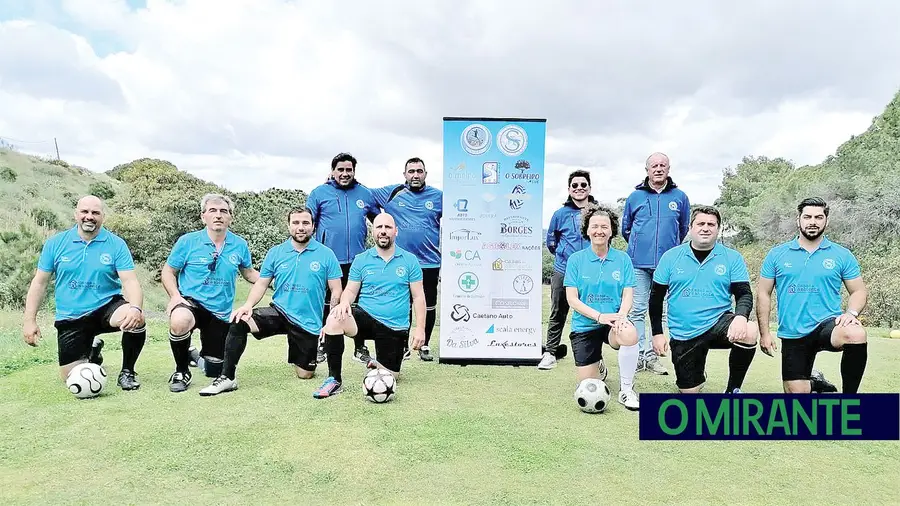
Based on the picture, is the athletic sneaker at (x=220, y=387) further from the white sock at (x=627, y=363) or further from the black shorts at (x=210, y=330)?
the white sock at (x=627, y=363)

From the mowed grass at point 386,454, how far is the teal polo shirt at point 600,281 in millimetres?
665

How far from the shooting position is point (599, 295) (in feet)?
14.6

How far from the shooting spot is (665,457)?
337cm

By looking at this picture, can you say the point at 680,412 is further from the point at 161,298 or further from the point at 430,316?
the point at 161,298

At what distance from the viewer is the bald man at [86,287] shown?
465cm

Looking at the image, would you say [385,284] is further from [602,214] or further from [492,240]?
[602,214]

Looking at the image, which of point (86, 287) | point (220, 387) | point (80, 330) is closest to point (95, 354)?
point (80, 330)

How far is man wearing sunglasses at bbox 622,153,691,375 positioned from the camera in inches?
208

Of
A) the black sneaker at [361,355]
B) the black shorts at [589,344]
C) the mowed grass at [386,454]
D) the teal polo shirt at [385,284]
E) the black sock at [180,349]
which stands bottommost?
the mowed grass at [386,454]

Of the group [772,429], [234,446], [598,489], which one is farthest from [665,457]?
[234,446]

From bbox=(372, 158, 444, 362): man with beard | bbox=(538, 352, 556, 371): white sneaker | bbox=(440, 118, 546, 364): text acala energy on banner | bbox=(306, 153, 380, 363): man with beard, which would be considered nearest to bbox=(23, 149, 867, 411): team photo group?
bbox=(538, 352, 556, 371): white sneaker

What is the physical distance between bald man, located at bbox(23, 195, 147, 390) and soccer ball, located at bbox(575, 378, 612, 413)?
3.17 meters

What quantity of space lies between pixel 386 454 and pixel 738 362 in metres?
2.53

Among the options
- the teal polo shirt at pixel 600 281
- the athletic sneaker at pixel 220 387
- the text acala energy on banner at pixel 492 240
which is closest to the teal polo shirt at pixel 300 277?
the athletic sneaker at pixel 220 387
